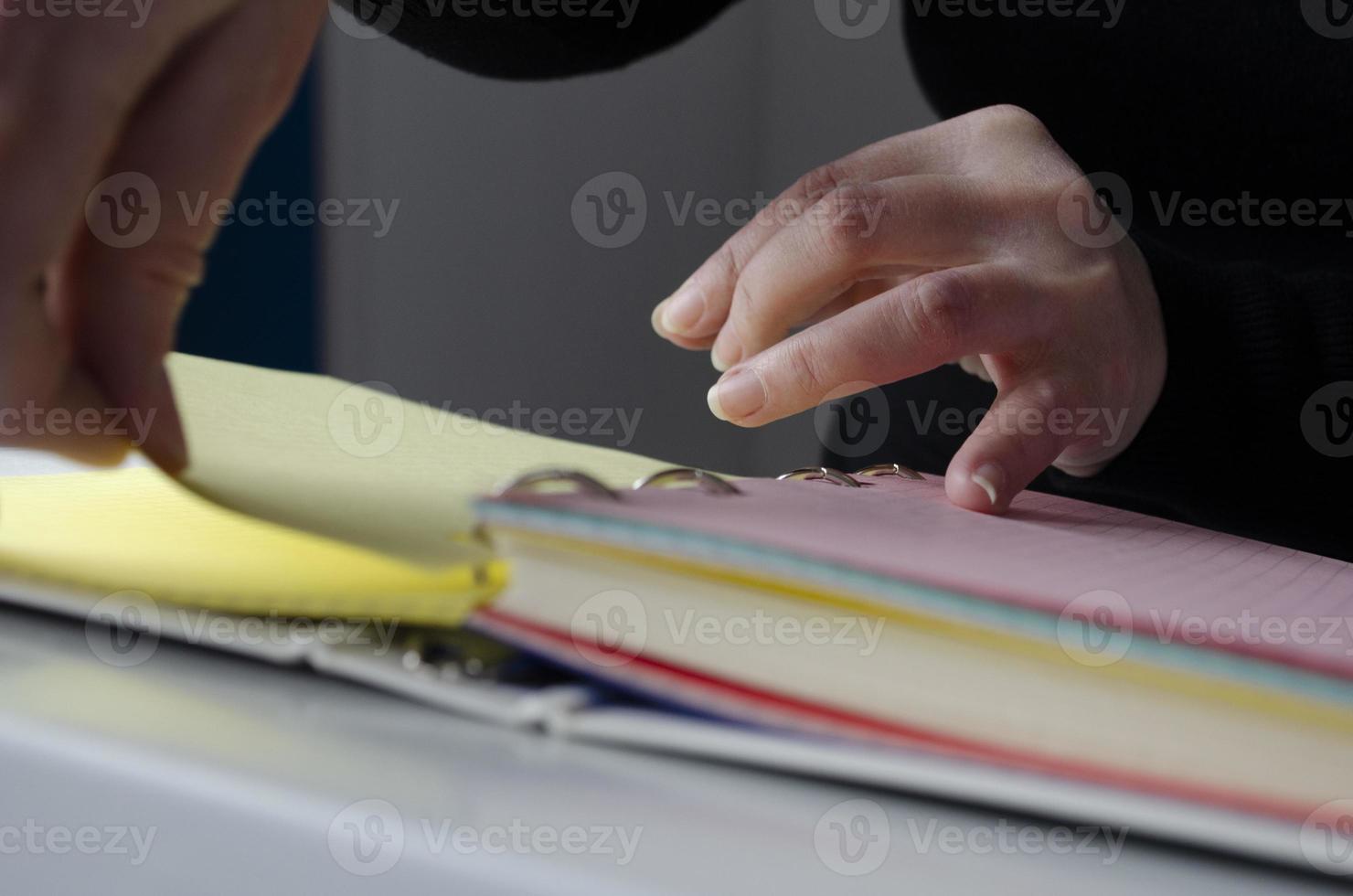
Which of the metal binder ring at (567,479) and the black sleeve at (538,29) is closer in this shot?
the metal binder ring at (567,479)

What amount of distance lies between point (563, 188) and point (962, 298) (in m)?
2.27

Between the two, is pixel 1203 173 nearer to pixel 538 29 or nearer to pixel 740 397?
pixel 538 29

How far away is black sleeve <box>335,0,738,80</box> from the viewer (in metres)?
0.77

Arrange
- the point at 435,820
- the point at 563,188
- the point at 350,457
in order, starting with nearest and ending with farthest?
the point at 435,820 < the point at 350,457 < the point at 563,188

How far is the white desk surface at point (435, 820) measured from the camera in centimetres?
15

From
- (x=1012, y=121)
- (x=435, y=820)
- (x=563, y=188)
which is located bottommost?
(x=435, y=820)

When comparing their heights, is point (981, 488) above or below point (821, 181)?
below

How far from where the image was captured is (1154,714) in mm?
160

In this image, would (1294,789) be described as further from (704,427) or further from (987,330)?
(704,427)

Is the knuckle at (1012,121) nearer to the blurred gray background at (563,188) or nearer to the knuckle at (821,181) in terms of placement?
the knuckle at (821,181)

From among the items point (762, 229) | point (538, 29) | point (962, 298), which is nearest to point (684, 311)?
point (762, 229)

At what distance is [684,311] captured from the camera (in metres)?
0.53

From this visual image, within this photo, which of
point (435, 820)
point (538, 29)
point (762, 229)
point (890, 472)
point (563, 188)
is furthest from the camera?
point (563, 188)

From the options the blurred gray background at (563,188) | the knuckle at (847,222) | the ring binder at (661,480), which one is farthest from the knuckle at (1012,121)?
the blurred gray background at (563,188)
